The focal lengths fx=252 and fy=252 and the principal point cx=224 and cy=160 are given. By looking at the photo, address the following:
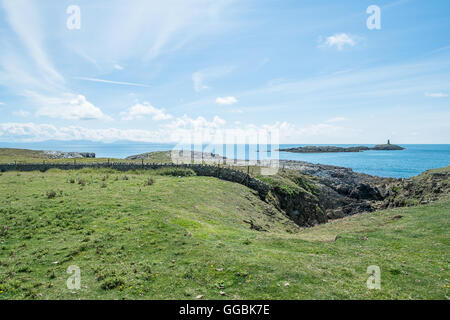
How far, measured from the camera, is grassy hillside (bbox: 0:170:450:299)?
36.3ft

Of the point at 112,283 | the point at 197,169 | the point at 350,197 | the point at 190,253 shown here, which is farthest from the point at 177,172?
the point at 350,197

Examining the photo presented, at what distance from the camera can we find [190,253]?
578 inches

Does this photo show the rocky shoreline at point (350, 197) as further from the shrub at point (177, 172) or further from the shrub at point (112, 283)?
the shrub at point (112, 283)

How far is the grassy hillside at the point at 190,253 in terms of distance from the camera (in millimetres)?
11070

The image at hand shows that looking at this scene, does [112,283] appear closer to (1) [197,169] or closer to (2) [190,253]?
(2) [190,253]

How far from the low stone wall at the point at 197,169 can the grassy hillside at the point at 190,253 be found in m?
14.6

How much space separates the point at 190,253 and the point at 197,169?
33425mm

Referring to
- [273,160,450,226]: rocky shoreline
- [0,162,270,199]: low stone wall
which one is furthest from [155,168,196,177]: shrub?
[273,160,450,226]: rocky shoreline

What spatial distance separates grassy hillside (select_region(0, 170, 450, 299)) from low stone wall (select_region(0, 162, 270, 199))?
14.6 metres

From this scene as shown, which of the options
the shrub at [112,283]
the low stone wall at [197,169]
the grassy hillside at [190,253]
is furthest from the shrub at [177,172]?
the shrub at [112,283]
